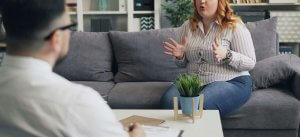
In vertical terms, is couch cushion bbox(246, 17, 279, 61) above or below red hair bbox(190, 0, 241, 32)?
below

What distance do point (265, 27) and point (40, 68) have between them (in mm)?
2253

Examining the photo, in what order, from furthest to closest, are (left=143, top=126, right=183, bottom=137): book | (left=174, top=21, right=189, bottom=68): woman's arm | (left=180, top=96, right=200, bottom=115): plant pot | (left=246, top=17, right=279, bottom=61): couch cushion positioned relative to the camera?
(left=246, top=17, right=279, bottom=61): couch cushion < (left=174, top=21, right=189, bottom=68): woman's arm < (left=180, top=96, right=200, bottom=115): plant pot < (left=143, top=126, right=183, bottom=137): book

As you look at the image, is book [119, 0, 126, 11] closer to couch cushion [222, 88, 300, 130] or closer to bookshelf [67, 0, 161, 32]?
bookshelf [67, 0, 161, 32]

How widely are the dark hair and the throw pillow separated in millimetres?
1917

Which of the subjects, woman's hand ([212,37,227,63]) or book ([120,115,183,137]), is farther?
woman's hand ([212,37,227,63])

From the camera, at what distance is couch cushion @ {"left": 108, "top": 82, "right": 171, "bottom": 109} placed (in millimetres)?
2512

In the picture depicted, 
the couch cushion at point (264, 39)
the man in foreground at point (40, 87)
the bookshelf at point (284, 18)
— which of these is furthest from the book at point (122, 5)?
the man in foreground at point (40, 87)

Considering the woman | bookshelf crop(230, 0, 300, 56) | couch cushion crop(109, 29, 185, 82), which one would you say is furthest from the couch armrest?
bookshelf crop(230, 0, 300, 56)

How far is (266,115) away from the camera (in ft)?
7.72

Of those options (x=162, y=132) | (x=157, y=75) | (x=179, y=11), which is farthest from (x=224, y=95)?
(x=179, y=11)

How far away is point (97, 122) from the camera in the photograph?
2.80 feet

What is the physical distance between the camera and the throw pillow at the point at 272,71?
2.53 meters

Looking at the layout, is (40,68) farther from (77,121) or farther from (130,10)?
(130,10)

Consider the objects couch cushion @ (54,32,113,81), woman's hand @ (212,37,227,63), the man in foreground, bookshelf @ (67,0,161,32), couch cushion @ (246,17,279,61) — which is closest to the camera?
the man in foreground
